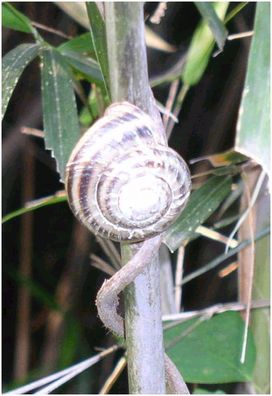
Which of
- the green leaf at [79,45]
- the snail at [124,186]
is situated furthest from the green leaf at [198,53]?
the snail at [124,186]

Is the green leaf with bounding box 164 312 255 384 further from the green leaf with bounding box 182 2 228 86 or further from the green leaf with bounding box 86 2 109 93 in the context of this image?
the green leaf with bounding box 86 2 109 93

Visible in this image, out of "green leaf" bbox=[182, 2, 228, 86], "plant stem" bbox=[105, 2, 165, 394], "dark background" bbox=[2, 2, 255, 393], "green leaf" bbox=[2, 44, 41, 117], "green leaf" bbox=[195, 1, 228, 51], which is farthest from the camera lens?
"dark background" bbox=[2, 2, 255, 393]

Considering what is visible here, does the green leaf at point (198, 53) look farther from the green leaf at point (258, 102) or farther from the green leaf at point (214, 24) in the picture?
the green leaf at point (258, 102)

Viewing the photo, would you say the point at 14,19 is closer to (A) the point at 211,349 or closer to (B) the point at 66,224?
(A) the point at 211,349

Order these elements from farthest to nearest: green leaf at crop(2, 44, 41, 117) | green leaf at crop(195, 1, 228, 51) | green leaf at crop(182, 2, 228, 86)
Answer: green leaf at crop(182, 2, 228, 86) < green leaf at crop(2, 44, 41, 117) < green leaf at crop(195, 1, 228, 51)

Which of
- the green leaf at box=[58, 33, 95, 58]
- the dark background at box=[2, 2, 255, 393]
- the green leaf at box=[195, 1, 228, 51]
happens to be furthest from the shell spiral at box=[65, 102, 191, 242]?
the dark background at box=[2, 2, 255, 393]

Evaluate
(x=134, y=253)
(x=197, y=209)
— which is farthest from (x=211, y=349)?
(x=134, y=253)

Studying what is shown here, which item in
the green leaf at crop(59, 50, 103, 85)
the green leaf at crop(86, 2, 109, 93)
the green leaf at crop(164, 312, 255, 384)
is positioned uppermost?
the green leaf at crop(59, 50, 103, 85)
